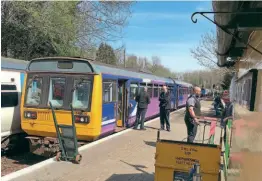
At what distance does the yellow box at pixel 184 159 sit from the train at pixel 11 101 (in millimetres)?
6167

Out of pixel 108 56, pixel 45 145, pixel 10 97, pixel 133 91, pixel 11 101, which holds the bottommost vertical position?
pixel 45 145

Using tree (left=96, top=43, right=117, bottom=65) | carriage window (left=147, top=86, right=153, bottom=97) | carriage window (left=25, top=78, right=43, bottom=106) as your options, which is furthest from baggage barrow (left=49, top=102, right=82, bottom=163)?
tree (left=96, top=43, right=117, bottom=65)

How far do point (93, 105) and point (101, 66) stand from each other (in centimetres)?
146

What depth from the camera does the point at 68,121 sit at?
981cm

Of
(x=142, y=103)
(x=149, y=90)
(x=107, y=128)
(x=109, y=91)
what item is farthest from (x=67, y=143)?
(x=149, y=90)

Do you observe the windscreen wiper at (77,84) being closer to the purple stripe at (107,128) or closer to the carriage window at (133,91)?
the purple stripe at (107,128)

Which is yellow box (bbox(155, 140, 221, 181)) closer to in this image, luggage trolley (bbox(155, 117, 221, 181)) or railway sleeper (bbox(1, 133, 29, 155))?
luggage trolley (bbox(155, 117, 221, 181))

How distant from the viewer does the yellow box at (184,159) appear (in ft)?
16.1

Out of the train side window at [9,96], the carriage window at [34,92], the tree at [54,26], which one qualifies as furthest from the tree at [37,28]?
the carriage window at [34,92]

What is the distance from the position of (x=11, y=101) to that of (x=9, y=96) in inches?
7.8

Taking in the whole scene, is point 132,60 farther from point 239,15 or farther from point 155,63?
point 239,15

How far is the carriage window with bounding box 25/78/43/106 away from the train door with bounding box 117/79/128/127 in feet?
12.4

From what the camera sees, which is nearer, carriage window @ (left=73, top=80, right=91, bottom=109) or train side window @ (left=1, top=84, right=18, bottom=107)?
carriage window @ (left=73, top=80, right=91, bottom=109)

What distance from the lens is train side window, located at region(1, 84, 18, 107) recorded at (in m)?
10.1
